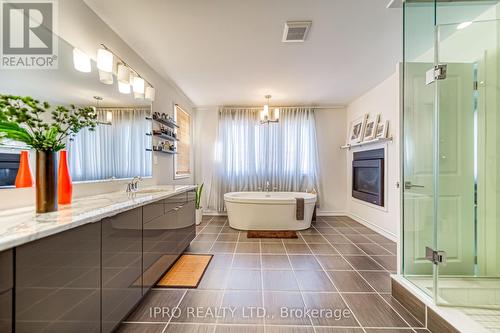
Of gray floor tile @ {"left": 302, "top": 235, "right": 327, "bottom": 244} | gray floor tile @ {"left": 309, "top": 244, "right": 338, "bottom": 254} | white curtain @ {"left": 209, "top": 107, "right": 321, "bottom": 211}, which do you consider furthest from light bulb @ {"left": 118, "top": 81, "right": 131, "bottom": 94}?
gray floor tile @ {"left": 302, "top": 235, "right": 327, "bottom": 244}

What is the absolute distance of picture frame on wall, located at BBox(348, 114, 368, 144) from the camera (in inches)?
167

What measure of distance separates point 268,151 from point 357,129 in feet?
6.11

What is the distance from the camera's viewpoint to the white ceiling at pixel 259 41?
194cm

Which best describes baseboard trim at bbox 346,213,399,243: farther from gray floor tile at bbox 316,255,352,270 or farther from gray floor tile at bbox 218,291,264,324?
gray floor tile at bbox 218,291,264,324

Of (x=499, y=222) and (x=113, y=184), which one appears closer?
(x=499, y=222)

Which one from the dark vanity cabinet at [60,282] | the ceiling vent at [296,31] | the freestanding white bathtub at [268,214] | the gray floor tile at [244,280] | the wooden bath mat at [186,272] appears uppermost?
the ceiling vent at [296,31]

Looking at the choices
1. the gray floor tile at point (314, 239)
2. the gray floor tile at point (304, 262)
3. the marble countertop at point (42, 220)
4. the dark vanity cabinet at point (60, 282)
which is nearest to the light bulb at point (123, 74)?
the marble countertop at point (42, 220)

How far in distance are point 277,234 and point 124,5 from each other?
349cm

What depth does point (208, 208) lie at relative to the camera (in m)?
5.13

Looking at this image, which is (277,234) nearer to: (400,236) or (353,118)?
(400,236)

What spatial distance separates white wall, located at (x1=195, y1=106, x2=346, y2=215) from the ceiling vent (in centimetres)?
285

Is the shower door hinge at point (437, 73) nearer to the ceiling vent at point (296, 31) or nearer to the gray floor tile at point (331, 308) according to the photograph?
the ceiling vent at point (296, 31)

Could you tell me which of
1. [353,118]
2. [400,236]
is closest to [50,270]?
[400,236]

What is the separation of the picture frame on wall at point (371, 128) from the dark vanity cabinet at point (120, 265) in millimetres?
3773
